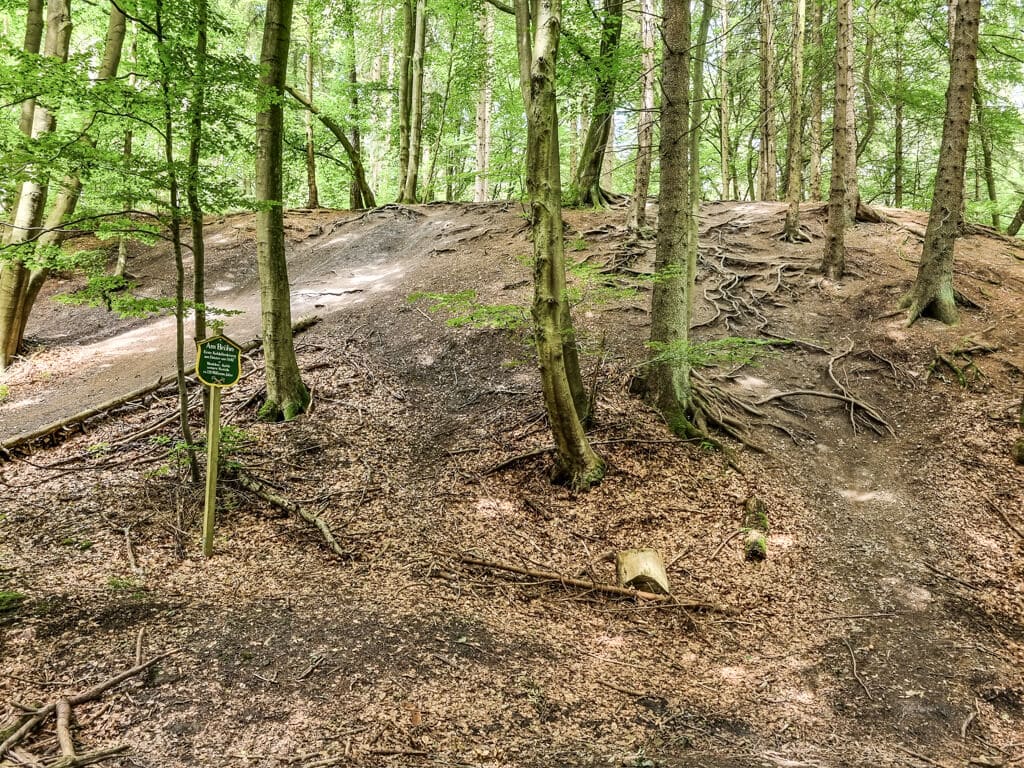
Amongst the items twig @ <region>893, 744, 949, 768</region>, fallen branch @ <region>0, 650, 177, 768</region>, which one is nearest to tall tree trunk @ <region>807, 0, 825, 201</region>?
twig @ <region>893, 744, 949, 768</region>

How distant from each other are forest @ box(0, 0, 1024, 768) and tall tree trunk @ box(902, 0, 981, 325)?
0.24 ft

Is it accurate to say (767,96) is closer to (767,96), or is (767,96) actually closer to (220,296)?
(767,96)

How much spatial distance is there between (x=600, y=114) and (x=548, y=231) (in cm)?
407

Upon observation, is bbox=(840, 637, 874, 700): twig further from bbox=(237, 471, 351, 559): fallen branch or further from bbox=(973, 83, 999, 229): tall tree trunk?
bbox=(973, 83, 999, 229): tall tree trunk

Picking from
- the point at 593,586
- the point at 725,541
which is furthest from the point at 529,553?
the point at 725,541

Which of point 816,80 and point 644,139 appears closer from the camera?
point 644,139

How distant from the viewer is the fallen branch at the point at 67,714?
2.89 m

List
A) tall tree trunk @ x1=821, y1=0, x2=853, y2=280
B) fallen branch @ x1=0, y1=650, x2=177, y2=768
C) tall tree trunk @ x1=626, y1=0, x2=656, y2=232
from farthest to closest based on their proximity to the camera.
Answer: tall tree trunk @ x1=626, y1=0, x2=656, y2=232 → tall tree trunk @ x1=821, y1=0, x2=853, y2=280 → fallen branch @ x1=0, y1=650, x2=177, y2=768

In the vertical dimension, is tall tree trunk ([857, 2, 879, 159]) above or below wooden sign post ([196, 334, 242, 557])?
above

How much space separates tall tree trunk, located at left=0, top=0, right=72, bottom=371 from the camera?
9.34 metres

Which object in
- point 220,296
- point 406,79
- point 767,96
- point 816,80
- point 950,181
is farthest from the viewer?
point 406,79

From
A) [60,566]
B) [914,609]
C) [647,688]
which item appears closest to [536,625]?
[647,688]

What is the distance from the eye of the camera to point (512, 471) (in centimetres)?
745

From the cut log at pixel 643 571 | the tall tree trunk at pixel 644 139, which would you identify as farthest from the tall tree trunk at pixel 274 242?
the tall tree trunk at pixel 644 139
